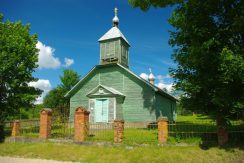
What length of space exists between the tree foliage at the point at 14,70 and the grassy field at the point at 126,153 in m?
7.21

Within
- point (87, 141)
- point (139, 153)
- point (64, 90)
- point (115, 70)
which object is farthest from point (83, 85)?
point (64, 90)

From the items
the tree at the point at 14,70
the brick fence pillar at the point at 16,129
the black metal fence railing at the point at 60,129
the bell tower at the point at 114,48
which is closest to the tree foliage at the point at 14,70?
the tree at the point at 14,70

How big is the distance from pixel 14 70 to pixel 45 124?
7612 mm

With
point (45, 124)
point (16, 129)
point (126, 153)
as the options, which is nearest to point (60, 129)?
point (45, 124)

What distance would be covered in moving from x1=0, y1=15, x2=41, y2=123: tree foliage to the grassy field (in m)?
7.21

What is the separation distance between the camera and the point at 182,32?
50.1 feet

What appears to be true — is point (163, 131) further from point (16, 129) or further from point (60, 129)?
point (16, 129)

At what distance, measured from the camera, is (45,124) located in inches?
648

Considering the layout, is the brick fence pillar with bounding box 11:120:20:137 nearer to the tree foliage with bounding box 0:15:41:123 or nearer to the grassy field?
the grassy field

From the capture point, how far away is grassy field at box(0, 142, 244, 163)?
37.7 ft

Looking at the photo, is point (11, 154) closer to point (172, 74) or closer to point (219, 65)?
point (172, 74)

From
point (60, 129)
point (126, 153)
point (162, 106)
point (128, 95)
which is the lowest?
point (126, 153)

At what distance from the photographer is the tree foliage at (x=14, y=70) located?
70.7 feet

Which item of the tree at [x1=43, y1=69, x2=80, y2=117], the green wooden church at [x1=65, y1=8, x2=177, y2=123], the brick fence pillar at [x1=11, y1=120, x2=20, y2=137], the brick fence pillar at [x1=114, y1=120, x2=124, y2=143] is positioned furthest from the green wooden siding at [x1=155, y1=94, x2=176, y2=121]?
the tree at [x1=43, y1=69, x2=80, y2=117]
